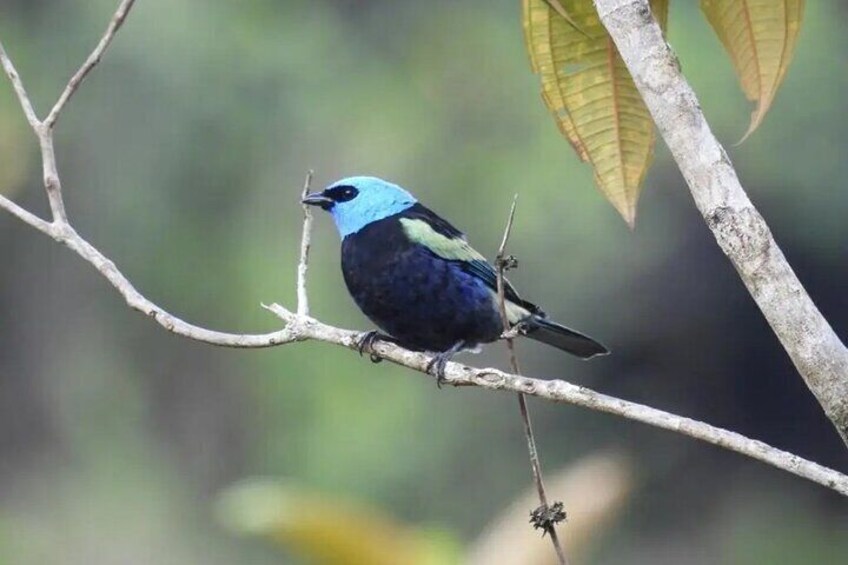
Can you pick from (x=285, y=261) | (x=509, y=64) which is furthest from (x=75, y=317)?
(x=509, y=64)

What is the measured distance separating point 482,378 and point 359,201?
192 centimetres

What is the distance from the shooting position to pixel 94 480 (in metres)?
13.7

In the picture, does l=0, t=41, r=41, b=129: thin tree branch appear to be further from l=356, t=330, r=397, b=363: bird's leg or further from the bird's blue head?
the bird's blue head

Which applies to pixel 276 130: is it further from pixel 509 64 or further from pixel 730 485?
pixel 730 485

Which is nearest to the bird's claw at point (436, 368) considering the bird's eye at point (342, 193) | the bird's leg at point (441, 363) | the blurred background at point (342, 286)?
the bird's leg at point (441, 363)

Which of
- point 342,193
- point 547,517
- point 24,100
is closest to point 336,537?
point 342,193

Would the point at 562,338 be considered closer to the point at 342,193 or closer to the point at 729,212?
the point at 342,193

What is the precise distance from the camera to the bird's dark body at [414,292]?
3.88 metres

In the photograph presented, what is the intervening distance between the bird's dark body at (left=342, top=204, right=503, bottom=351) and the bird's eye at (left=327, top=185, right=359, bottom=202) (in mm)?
210

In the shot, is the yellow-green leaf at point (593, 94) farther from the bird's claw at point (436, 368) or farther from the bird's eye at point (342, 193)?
the bird's eye at point (342, 193)

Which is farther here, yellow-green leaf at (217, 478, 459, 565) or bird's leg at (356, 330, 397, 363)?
yellow-green leaf at (217, 478, 459, 565)

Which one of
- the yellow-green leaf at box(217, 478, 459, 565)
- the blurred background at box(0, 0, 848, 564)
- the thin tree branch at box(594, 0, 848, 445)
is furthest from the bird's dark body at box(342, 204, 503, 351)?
the blurred background at box(0, 0, 848, 564)

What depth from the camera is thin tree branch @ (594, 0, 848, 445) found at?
187 cm

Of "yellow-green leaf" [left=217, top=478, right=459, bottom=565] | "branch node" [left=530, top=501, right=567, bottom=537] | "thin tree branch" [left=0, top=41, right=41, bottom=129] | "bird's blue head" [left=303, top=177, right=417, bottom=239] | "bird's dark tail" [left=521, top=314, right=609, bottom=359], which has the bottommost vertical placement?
"branch node" [left=530, top=501, right=567, bottom=537]
